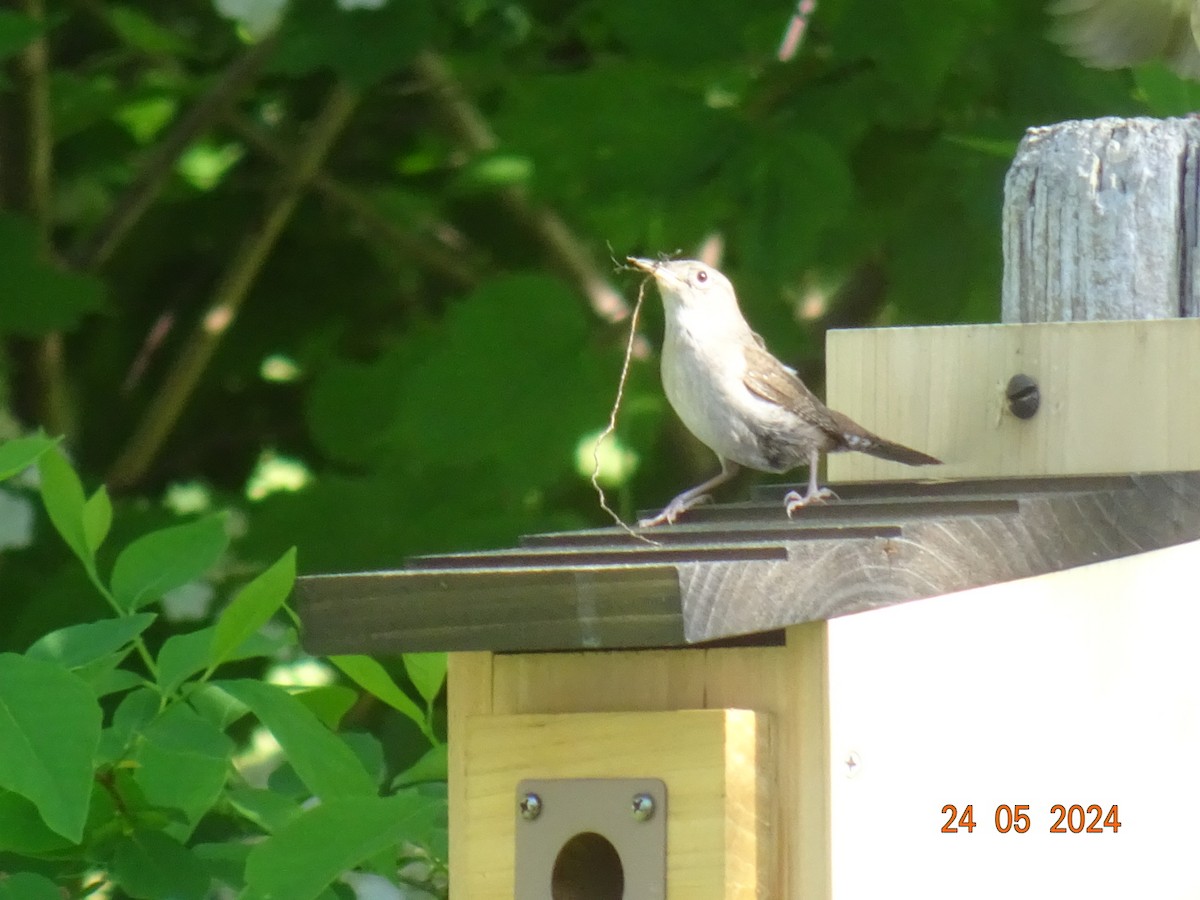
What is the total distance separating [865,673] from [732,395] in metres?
0.36

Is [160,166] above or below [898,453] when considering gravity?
above

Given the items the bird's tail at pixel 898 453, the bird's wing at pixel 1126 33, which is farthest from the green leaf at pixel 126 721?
the bird's wing at pixel 1126 33

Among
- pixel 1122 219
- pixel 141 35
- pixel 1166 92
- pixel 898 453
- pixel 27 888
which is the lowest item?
pixel 27 888

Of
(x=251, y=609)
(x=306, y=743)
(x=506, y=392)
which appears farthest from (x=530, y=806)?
(x=506, y=392)

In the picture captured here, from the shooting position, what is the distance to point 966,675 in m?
1.68

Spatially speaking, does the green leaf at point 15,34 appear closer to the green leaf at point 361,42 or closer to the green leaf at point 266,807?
the green leaf at point 361,42

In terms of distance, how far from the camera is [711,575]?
1420 mm

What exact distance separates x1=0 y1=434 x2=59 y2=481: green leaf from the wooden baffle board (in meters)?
0.25

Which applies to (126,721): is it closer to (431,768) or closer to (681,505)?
(431,768)

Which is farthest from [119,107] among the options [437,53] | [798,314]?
[798,314]

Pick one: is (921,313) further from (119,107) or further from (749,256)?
(119,107)

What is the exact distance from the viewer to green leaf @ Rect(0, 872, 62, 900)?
162 cm

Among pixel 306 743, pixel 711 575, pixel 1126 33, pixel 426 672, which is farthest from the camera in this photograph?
pixel 1126 33
